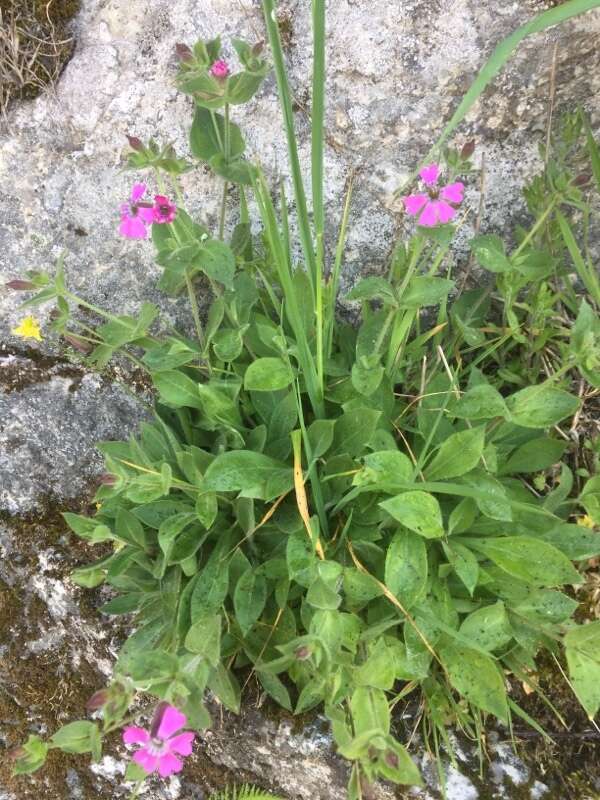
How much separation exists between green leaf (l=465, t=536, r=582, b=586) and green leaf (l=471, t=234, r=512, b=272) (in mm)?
653

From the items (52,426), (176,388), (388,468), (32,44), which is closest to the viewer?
(388,468)

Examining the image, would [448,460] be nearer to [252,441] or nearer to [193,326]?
[252,441]

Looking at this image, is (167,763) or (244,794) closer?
(167,763)

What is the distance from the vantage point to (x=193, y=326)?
206 centimetres

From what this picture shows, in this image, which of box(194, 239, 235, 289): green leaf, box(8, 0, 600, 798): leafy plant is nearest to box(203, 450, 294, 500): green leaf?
box(8, 0, 600, 798): leafy plant

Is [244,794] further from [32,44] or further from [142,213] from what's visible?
[32,44]

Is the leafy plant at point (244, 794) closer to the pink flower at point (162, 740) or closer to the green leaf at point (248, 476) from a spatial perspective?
the pink flower at point (162, 740)

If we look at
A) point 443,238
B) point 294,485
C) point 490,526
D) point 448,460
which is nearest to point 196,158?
point 443,238

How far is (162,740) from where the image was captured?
3.93 ft

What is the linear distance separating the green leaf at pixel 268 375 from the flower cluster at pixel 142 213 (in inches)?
15.4

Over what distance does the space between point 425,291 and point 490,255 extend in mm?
216

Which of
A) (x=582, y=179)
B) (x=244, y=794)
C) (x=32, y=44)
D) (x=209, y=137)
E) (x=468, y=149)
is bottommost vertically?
(x=244, y=794)

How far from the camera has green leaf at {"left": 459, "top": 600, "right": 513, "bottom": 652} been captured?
60.6 inches

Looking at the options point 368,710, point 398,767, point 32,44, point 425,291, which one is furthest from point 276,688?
point 32,44
